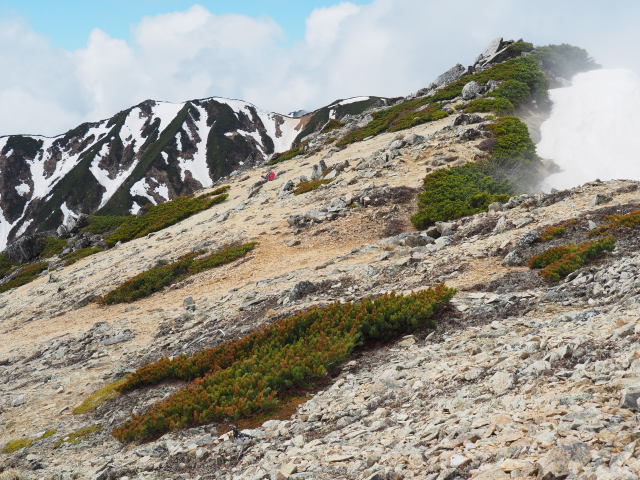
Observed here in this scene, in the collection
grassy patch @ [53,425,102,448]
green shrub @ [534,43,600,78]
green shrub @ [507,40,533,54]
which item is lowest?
grassy patch @ [53,425,102,448]

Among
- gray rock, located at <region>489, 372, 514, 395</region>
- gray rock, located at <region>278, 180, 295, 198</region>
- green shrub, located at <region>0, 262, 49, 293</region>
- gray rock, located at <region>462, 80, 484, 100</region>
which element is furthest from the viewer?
gray rock, located at <region>462, 80, 484, 100</region>

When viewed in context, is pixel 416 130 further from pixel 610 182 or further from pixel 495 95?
pixel 610 182

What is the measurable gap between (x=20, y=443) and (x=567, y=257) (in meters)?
14.0

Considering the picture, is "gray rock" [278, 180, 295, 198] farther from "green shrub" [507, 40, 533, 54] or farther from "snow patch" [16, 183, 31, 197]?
"snow patch" [16, 183, 31, 197]

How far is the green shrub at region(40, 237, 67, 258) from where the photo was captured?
58.2 m

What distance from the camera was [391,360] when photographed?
9.53 metres

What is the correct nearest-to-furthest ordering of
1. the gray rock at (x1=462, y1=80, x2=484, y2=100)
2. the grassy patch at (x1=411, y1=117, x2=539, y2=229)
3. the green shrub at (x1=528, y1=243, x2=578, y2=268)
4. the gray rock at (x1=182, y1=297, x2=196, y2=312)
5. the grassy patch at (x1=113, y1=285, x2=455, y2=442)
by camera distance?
the grassy patch at (x1=113, y1=285, x2=455, y2=442)
the green shrub at (x1=528, y1=243, x2=578, y2=268)
the gray rock at (x1=182, y1=297, x2=196, y2=312)
the grassy patch at (x1=411, y1=117, x2=539, y2=229)
the gray rock at (x1=462, y1=80, x2=484, y2=100)

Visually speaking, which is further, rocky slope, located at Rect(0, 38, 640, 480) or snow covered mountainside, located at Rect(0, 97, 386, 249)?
snow covered mountainside, located at Rect(0, 97, 386, 249)

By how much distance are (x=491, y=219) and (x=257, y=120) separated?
182106 mm

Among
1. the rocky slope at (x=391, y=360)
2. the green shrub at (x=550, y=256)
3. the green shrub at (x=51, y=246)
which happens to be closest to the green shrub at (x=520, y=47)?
the rocky slope at (x=391, y=360)

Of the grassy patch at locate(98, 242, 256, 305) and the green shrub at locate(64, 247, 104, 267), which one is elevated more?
the green shrub at locate(64, 247, 104, 267)

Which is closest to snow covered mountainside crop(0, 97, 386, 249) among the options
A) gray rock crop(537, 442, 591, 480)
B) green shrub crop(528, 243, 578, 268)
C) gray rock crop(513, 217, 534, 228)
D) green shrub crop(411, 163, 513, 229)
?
green shrub crop(411, 163, 513, 229)

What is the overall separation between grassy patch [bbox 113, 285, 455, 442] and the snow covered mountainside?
14146cm

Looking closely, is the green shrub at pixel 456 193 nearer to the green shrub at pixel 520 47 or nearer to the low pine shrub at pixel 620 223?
the low pine shrub at pixel 620 223
